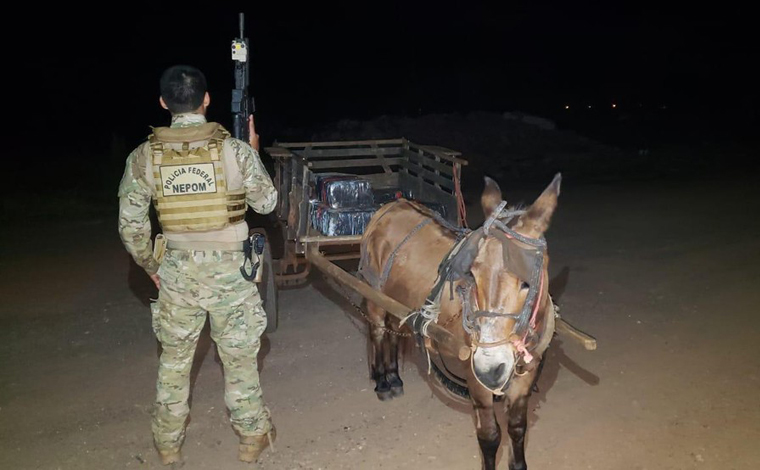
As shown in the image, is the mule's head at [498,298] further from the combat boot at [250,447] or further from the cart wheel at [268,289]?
the cart wheel at [268,289]

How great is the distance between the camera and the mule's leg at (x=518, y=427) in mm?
3988

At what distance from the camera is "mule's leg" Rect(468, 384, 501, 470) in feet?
12.7

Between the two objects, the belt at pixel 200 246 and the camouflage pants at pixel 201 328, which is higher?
the belt at pixel 200 246

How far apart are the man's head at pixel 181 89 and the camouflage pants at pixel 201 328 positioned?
89cm

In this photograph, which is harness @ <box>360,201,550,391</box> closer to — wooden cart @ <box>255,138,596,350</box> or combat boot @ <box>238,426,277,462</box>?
wooden cart @ <box>255,138,596,350</box>

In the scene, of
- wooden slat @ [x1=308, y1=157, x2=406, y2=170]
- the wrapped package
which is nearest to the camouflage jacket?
the wrapped package

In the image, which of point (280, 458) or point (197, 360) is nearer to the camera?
point (280, 458)

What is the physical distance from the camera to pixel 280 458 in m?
4.53

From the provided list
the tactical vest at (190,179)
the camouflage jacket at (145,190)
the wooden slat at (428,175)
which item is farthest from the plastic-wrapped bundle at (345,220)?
the tactical vest at (190,179)

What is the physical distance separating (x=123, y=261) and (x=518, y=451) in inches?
282

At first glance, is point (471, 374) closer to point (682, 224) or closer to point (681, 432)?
point (681, 432)

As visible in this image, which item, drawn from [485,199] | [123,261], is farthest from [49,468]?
[123,261]

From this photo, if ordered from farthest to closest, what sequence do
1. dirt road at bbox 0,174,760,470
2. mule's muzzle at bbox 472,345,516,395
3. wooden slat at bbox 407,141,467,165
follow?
wooden slat at bbox 407,141,467,165
dirt road at bbox 0,174,760,470
mule's muzzle at bbox 472,345,516,395

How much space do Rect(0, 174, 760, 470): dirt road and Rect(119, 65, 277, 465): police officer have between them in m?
0.63
